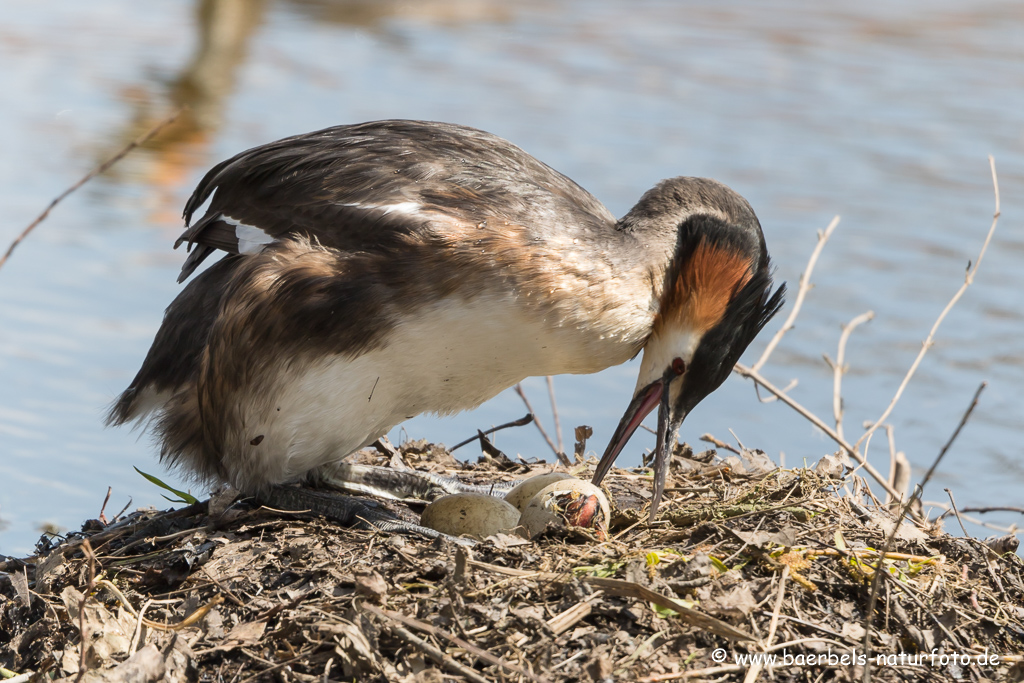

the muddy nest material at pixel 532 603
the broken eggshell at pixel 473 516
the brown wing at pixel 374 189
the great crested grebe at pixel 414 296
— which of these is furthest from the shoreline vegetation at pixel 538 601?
the brown wing at pixel 374 189

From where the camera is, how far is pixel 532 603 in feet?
12.3

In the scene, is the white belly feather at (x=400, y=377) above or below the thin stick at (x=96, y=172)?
below

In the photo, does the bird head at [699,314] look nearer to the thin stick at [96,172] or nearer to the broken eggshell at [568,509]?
the broken eggshell at [568,509]

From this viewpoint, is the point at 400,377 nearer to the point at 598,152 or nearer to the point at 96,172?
the point at 96,172

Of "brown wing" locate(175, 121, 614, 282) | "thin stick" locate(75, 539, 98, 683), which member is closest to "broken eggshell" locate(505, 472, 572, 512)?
"brown wing" locate(175, 121, 614, 282)

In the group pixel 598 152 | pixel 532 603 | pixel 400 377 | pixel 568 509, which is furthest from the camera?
pixel 598 152

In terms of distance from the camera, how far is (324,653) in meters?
3.59

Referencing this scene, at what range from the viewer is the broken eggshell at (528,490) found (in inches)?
179

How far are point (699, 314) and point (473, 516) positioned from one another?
3.92ft

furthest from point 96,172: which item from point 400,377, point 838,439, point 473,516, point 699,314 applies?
point 838,439

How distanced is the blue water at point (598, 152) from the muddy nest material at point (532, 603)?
848 mm

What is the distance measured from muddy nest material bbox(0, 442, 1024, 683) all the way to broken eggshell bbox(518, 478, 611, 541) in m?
0.06

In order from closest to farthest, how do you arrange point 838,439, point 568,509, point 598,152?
point 568,509, point 838,439, point 598,152

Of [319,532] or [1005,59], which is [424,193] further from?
[1005,59]
